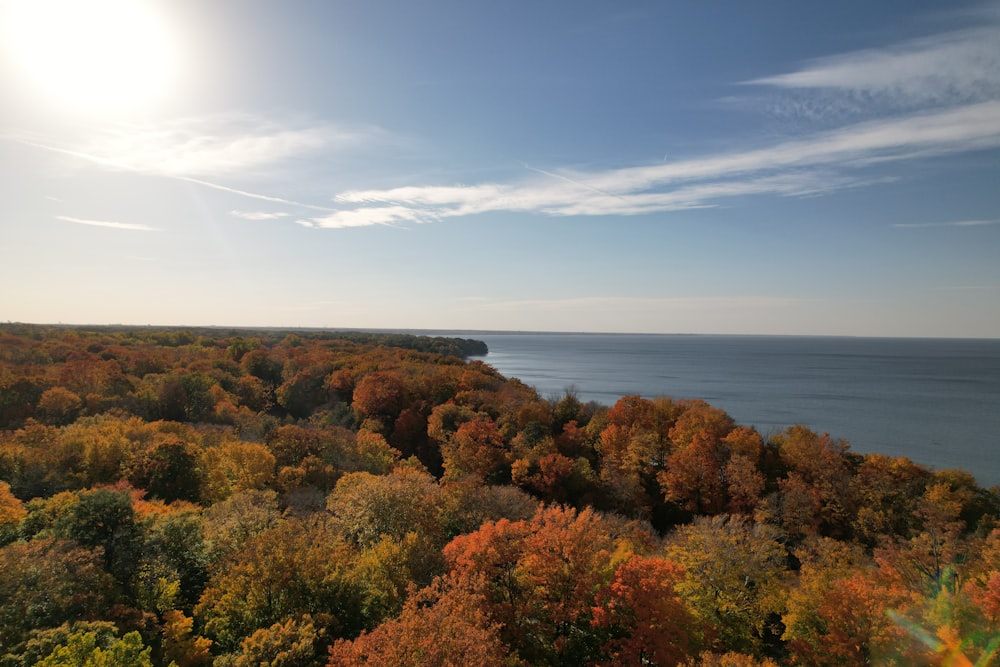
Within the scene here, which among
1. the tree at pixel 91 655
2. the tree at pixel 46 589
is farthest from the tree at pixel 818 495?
the tree at pixel 46 589

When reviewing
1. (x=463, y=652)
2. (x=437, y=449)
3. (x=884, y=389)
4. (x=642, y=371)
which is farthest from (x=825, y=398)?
(x=463, y=652)

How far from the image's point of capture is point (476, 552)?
67.1ft

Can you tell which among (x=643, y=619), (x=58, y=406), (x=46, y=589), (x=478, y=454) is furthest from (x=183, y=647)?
(x=58, y=406)

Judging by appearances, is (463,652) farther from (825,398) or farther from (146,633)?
(825,398)

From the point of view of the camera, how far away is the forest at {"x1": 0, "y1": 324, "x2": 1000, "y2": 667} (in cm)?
1612

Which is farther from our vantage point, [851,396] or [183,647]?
[851,396]

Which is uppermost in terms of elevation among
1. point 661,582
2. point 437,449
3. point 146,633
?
point 661,582

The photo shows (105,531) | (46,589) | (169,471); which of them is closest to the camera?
(46,589)

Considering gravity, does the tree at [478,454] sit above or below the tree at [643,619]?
below

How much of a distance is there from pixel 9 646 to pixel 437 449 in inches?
1754

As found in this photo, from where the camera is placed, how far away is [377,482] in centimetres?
2820

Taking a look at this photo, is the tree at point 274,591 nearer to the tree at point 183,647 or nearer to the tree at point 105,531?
the tree at point 183,647

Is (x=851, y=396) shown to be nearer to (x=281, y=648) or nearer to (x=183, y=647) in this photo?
(x=281, y=648)

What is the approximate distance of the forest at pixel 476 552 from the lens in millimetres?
16125
